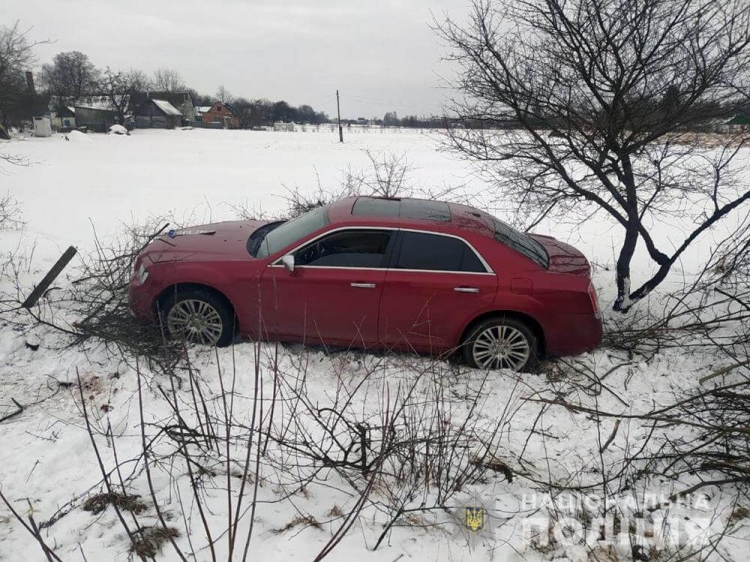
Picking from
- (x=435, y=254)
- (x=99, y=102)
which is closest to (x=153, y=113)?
(x=99, y=102)

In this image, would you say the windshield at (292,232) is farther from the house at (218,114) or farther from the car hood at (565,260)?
the house at (218,114)

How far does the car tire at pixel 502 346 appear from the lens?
425 cm

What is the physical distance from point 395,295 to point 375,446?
147cm

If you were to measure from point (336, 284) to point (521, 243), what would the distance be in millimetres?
1957

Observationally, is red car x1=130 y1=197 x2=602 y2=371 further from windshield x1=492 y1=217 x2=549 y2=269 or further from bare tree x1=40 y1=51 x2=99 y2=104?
bare tree x1=40 y1=51 x2=99 y2=104

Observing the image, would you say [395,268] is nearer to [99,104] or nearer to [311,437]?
[311,437]

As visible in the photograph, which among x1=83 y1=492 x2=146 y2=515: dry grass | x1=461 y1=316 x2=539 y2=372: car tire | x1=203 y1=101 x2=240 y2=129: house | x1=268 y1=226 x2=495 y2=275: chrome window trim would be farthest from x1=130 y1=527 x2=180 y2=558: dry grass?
x1=203 y1=101 x2=240 y2=129: house

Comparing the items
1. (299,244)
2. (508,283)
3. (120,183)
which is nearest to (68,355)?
(299,244)

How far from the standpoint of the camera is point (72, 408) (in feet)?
12.0

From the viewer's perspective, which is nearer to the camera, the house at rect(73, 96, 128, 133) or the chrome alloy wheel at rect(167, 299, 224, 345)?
the chrome alloy wheel at rect(167, 299, 224, 345)

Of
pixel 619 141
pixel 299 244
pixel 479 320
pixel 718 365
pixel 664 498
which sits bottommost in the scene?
pixel 664 498

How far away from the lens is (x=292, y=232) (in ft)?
15.1

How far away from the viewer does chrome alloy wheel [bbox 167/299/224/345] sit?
4.34m

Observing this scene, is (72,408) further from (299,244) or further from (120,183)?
(120,183)
